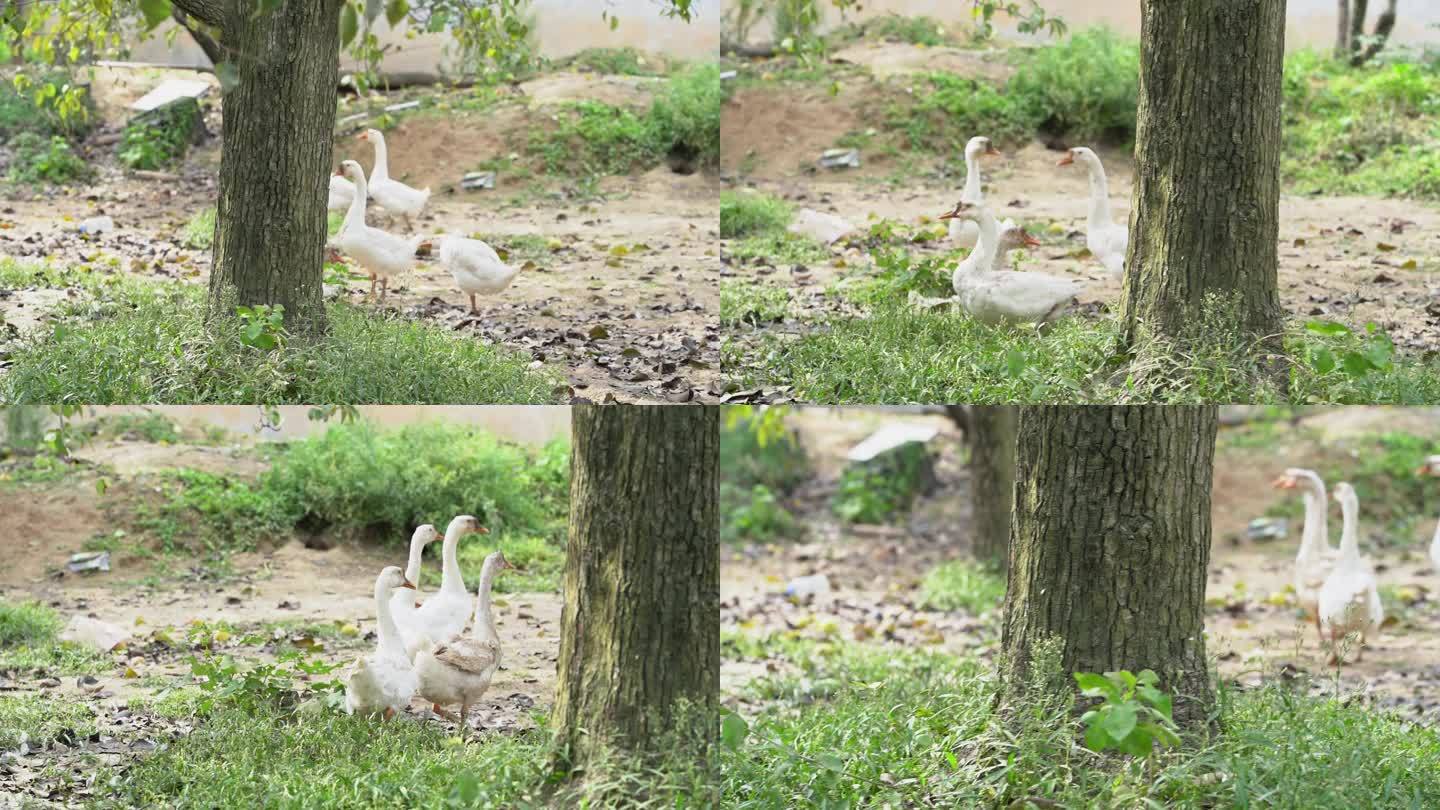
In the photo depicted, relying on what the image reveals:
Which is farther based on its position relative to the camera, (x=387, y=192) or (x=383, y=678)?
(x=387, y=192)

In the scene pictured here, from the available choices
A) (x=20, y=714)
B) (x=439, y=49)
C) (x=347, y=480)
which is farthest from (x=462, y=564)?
(x=439, y=49)

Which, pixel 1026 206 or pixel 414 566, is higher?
pixel 1026 206

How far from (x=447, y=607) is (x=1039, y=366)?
9.25 ft

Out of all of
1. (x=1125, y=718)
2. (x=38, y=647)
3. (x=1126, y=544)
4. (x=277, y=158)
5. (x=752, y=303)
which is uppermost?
(x=277, y=158)

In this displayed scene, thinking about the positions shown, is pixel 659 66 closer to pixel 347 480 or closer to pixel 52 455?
pixel 347 480

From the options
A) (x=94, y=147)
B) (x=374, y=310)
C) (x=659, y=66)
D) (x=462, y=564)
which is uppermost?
(x=659, y=66)

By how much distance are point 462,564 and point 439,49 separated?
478 cm

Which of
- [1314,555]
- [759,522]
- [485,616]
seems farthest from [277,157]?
[759,522]

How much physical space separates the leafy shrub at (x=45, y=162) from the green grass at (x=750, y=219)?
443 centimetres

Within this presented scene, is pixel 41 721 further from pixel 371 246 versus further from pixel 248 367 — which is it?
pixel 371 246

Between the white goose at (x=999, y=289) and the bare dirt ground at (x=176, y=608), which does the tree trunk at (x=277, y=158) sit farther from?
the white goose at (x=999, y=289)

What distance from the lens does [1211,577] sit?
9992 millimetres

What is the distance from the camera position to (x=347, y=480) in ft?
26.2

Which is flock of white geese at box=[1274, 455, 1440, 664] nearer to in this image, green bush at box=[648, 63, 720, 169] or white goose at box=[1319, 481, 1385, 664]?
white goose at box=[1319, 481, 1385, 664]
